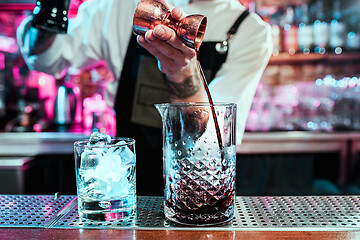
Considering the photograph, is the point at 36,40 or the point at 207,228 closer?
the point at 207,228

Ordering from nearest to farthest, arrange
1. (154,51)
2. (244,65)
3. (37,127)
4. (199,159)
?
(199,159) → (154,51) → (244,65) → (37,127)

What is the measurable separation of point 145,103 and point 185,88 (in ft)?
1.49

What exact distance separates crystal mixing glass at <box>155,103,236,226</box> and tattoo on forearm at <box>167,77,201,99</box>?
399mm

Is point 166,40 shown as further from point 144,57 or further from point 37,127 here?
point 37,127

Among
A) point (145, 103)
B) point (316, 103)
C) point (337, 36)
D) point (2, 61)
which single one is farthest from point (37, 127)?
point (337, 36)

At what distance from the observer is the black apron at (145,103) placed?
1.48m

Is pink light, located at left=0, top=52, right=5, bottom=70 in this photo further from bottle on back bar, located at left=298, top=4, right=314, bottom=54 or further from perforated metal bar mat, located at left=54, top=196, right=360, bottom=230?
perforated metal bar mat, located at left=54, top=196, right=360, bottom=230

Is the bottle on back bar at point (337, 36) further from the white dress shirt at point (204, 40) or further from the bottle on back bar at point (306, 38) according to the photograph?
the white dress shirt at point (204, 40)

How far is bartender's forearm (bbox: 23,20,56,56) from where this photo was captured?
148cm

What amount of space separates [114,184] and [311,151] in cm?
218

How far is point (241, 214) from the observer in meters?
0.78

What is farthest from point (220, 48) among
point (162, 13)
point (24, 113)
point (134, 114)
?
point (24, 113)

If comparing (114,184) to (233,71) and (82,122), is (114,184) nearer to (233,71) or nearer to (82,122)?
(233,71)

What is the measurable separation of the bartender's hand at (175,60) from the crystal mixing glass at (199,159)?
17 centimetres
